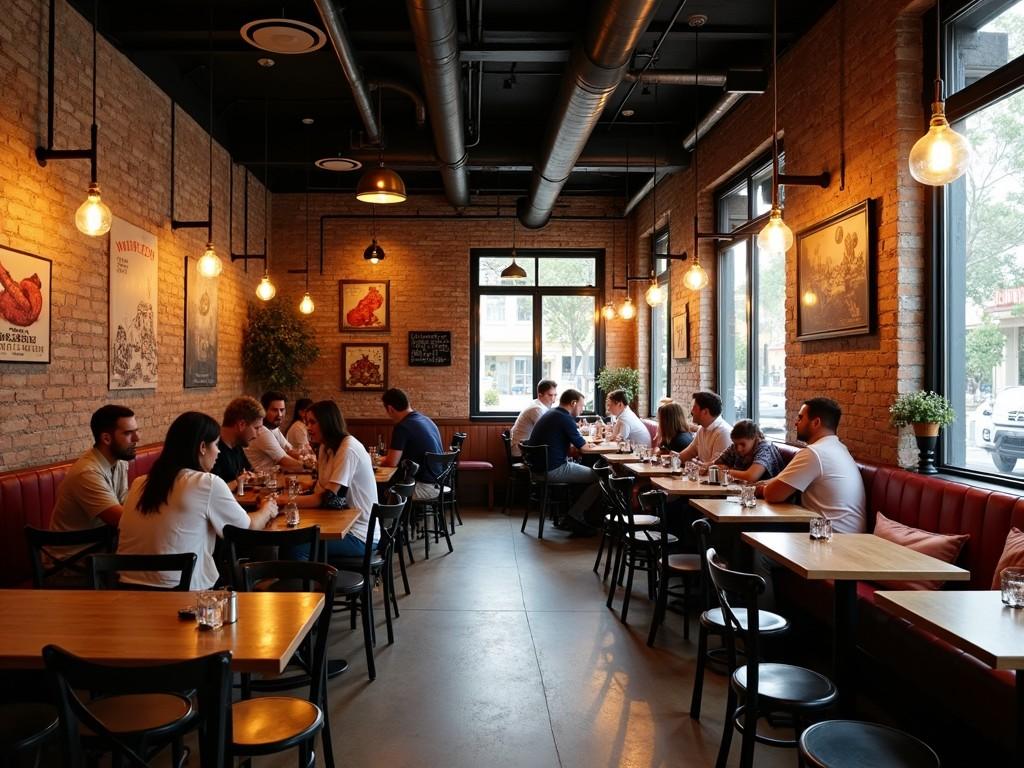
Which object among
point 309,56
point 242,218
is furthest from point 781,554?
point 242,218

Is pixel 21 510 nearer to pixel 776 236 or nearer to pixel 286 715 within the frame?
pixel 286 715

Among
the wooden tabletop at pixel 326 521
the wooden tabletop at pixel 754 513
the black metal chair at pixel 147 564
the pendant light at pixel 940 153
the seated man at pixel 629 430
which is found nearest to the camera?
the black metal chair at pixel 147 564

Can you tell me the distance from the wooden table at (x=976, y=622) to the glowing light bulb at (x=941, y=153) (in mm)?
1680

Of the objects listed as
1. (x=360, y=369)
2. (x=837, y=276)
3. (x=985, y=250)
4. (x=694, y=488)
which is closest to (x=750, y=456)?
(x=694, y=488)

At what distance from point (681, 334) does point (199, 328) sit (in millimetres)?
5285

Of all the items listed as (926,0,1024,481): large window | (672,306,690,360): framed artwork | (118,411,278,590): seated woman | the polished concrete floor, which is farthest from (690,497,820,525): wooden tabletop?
(672,306,690,360): framed artwork

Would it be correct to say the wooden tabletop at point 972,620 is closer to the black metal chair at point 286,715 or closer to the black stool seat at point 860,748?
the black stool seat at point 860,748

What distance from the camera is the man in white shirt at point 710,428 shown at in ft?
21.1

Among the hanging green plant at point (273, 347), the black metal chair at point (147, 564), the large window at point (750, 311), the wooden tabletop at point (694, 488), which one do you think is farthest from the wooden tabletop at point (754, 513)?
the hanging green plant at point (273, 347)

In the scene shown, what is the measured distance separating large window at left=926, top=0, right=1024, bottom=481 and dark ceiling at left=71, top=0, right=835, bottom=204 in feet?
5.13

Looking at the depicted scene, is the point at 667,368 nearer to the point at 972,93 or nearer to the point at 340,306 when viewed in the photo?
the point at 340,306

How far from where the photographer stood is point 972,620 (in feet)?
7.84

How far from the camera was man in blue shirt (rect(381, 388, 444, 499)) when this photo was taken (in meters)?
6.89

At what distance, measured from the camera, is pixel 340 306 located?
429 inches
